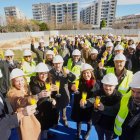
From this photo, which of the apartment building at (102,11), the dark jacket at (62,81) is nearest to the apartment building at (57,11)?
the apartment building at (102,11)

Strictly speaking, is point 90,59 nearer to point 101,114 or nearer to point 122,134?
point 101,114

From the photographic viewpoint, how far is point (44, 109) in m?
4.07

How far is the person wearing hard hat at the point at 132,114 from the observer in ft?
7.91

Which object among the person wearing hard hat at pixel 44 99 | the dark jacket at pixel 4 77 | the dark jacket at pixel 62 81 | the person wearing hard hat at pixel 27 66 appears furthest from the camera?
the person wearing hard hat at pixel 27 66

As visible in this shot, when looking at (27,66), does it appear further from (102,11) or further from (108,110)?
(102,11)

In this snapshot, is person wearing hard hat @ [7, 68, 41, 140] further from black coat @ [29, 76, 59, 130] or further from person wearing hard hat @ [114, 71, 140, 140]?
person wearing hard hat @ [114, 71, 140, 140]

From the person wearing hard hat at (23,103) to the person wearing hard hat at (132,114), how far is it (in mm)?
1293

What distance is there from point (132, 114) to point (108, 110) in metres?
0.95

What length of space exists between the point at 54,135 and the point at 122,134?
2564 mm

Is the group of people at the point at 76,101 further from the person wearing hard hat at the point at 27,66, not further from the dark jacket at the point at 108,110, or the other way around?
the person wearing hard hat at the point at 27,66

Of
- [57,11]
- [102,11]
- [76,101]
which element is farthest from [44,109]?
[57,11]

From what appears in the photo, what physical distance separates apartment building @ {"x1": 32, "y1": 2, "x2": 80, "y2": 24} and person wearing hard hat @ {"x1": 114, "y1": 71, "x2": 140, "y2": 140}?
421 ft

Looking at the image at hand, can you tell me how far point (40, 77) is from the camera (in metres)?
4.09

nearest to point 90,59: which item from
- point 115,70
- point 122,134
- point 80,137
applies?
point 115,70
